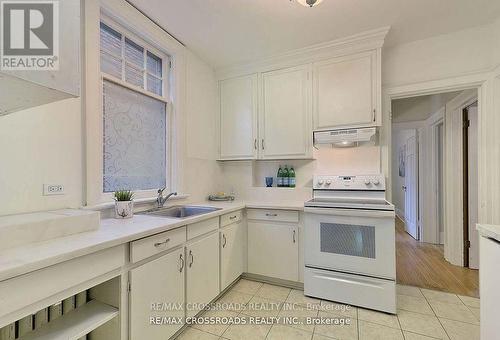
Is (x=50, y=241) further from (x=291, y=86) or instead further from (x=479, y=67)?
(x=479, y=67)

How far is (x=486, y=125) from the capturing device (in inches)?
88.6

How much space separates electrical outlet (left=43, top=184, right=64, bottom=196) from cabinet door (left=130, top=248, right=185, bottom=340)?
70cm

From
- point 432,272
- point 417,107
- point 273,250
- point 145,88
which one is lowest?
point 432,272

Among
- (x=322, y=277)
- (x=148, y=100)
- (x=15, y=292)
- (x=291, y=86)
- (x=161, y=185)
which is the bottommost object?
(x=322, y=277)

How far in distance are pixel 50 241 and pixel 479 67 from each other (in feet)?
12.0

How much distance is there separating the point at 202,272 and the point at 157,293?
0.46 meters

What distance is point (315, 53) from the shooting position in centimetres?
257

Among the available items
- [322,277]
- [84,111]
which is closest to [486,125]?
[322,277]

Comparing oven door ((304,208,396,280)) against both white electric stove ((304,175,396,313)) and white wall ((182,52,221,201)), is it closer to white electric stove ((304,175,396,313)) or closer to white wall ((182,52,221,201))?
white electric stove ((304,175,396,313))

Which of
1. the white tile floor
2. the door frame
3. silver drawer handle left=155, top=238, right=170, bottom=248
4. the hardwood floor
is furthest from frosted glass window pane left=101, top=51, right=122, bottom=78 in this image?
the hardwood floor

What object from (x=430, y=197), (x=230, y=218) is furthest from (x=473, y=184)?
(x=230, y=218)

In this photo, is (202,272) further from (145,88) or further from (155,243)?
(145,88)

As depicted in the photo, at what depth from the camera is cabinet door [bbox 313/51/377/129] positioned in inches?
92.7

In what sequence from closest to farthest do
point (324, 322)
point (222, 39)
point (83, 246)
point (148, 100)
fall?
1. point (83, 246)
2. point (324, 322)
3. point (148, 100)
4. point (222, 39)
